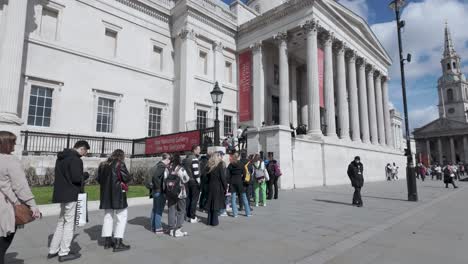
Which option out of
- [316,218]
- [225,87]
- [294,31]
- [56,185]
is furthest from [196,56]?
[56,185]

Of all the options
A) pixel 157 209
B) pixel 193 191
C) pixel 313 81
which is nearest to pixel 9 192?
pixel 157 209

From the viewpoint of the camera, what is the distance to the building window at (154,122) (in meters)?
21.8

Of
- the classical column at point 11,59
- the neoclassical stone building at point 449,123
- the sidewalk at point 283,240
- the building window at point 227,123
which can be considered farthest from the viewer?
the neoclassical stone building at point 449,123

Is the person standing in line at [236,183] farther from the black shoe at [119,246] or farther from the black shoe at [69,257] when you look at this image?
the black shoe at [69,257]

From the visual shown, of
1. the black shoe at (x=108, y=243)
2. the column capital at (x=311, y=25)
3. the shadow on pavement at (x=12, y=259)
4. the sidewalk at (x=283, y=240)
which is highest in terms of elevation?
the column capital at (x=311, y=25)

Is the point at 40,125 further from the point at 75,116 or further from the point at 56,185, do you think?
the point at 56,185

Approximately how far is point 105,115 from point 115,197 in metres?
16.4

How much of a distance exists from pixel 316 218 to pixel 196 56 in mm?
18846

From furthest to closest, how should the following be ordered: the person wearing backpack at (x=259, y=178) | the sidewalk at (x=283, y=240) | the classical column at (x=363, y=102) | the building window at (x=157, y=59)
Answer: the classical column at (x=363, y=102), the building window at (x=157, y=59), the person wearing backpack at (x=259, y=178), the sidewalk at (x=283, y=240)

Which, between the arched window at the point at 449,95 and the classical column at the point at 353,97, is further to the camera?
the arched window at the point at 449,95

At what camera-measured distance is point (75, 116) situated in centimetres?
1781

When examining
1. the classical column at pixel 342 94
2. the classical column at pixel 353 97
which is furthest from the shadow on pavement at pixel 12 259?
the classical column at pixel 353 97

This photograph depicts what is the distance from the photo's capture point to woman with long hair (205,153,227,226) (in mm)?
6559

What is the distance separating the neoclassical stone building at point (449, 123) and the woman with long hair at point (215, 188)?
7584 cm
